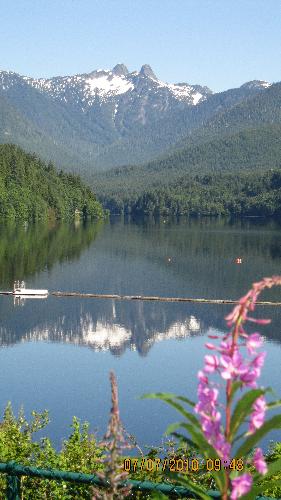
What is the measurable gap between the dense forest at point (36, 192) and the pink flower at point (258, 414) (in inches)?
5402

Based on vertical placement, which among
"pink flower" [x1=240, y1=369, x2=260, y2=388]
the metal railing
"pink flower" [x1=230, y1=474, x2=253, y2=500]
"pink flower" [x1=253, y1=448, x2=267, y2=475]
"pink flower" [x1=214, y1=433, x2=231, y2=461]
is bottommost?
the metal railing

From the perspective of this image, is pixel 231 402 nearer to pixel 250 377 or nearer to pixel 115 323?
pixel 250 377

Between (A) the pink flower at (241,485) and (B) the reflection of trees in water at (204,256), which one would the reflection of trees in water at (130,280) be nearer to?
(B) the reflection of trees in water at (204,256)

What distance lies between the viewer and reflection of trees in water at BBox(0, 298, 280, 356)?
4378 centimetres

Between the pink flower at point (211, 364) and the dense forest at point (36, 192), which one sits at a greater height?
the dense forest at point (36, 192)

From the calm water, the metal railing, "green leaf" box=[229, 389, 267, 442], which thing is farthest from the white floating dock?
"green leaf" box=[229, 389, 267, 442]

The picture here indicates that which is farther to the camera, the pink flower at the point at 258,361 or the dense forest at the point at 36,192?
the dense forest at the point at 36,192

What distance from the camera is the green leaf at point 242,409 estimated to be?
121 inches

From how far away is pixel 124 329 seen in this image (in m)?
48.1

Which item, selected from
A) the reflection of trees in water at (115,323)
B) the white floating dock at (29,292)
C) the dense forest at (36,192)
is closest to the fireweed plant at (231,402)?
the reflection of trees in water at (115,323)

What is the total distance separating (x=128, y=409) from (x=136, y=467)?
2162cm

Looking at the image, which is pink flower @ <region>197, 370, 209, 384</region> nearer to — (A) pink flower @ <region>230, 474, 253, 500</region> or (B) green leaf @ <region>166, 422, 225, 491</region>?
(B) green leaf @ <region>166, 422, 225, 491</region>

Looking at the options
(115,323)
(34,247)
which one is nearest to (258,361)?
(115,323)

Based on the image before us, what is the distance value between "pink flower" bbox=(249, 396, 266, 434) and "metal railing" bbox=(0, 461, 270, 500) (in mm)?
1602
